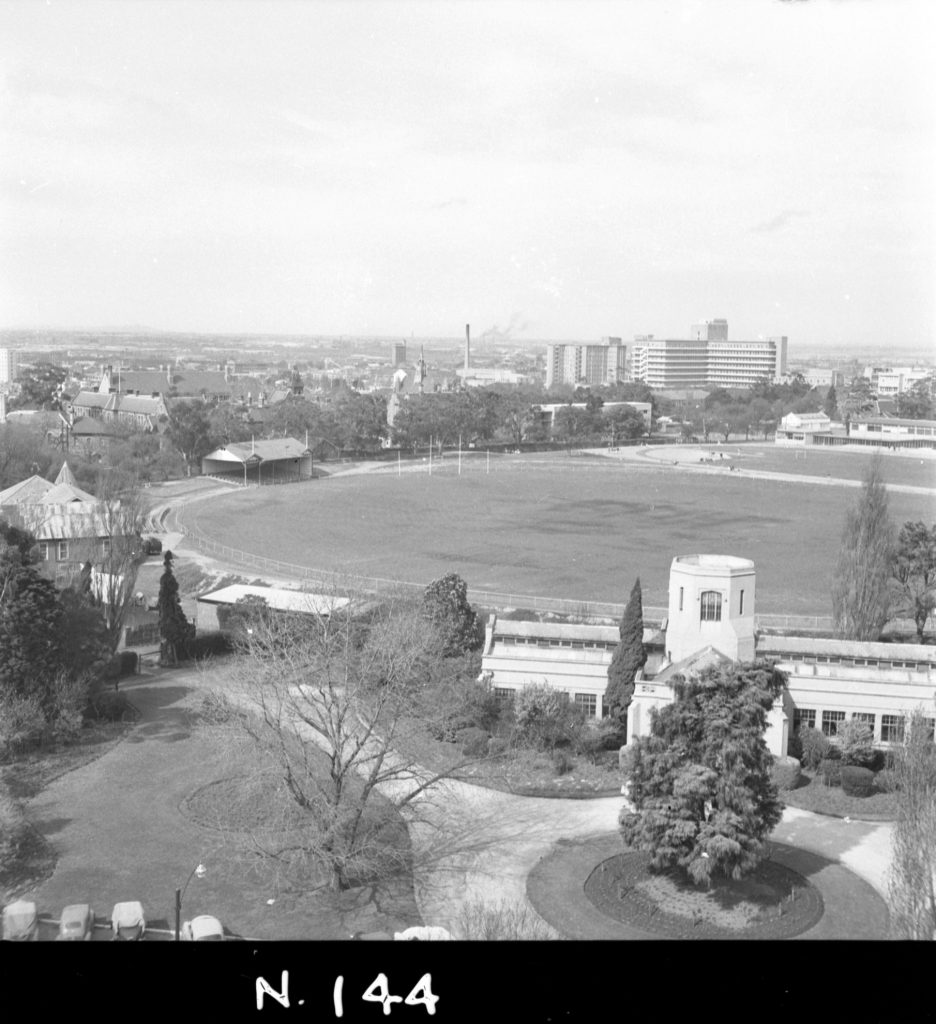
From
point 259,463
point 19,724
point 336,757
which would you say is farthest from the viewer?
point 259,463

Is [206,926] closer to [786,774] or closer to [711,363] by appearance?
[786,774]

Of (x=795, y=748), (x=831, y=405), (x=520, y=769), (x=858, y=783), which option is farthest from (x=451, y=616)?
(x=831, y=405)

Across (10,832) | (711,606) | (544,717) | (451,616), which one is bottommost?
(10,832)

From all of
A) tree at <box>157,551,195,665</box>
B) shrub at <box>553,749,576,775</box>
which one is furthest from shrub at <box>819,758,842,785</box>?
tree at <box>157,551,195,665</box>

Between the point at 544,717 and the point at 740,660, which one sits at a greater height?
the point at 740,660

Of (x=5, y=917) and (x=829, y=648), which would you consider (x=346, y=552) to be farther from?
(x=5, y=917)

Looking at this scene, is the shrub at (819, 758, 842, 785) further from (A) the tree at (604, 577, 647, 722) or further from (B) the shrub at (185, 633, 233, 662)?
(B) the shrub at (185, 633, 233, 662)

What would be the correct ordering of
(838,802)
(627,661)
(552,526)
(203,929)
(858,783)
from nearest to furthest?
(203,929), (838,802), (858,783), (627,661), (552,526)
